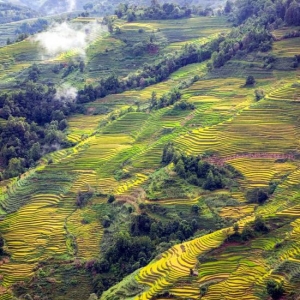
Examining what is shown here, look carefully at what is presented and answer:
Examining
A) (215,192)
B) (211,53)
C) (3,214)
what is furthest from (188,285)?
(211,53)

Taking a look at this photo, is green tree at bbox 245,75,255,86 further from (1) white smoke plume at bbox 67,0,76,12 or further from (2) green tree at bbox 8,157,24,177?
(1) white smoke plume at bbox 67,0,76,12

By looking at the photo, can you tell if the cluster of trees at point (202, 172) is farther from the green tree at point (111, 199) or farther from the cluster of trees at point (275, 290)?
the cluster of trees at point (275, 290)

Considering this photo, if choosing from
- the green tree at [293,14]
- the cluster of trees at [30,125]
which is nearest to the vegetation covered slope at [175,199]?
the cluster of trees at [30,125]

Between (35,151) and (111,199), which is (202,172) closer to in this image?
(111,199)

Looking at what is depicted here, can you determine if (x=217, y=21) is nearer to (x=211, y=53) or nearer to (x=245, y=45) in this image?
(x=211, y=53)

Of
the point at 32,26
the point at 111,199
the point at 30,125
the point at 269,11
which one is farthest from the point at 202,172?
Answer: the point at 32,26
